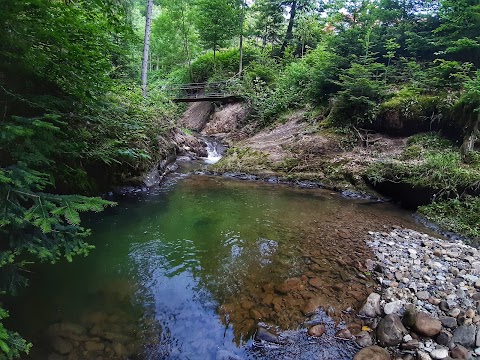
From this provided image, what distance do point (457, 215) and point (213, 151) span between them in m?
12.4

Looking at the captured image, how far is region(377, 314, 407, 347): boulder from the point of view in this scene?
3443mm

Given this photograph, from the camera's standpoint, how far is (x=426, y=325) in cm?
351

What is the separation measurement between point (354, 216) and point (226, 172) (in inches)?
238

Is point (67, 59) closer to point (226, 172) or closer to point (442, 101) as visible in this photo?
point (226, 172)

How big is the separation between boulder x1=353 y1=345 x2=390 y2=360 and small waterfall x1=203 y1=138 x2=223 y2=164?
1219 cm

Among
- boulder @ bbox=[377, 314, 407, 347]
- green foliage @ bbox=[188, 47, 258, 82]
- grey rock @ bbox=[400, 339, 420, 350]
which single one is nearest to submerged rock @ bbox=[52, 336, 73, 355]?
boulder @ bbox=[377, 314, 407, 347]

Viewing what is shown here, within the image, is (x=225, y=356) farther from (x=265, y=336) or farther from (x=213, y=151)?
(x=213, y=151)

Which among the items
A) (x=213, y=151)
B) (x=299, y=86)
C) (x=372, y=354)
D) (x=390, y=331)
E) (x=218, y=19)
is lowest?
(x=372, y=354)

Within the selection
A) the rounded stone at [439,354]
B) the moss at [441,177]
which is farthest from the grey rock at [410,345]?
the moss at [441,177]

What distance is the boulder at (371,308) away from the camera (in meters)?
3.95

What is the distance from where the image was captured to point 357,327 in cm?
377

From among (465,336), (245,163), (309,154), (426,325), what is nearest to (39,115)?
(426,325)

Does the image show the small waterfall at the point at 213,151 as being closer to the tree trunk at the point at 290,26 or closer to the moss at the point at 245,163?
the moss at the point at 245,163

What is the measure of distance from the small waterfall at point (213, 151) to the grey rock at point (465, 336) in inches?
488
